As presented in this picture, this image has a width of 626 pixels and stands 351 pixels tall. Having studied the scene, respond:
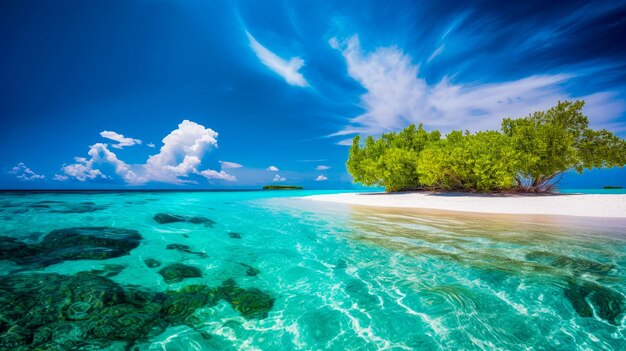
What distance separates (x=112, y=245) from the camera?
27.9 ft

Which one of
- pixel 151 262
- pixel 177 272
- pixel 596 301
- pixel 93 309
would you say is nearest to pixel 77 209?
pixel 151 262

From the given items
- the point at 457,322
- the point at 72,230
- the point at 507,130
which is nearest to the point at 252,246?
the point at 457,322

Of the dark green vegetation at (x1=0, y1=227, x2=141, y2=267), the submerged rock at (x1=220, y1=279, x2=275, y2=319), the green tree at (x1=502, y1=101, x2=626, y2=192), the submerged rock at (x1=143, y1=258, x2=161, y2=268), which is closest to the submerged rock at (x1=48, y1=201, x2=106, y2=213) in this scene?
the dark green vegetation at (x1=0, y1=227, x2=141, y2=267)

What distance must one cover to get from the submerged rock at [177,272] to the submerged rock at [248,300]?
1.05 meters

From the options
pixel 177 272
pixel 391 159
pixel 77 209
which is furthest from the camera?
pixel 391 159

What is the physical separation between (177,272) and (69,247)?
441cm

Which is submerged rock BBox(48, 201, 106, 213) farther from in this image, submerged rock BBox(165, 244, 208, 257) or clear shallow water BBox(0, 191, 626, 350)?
submerged rock BBox(165, 244, 208, 257)

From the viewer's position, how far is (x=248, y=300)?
4.96 metres

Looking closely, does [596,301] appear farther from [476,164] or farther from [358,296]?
[476,164]

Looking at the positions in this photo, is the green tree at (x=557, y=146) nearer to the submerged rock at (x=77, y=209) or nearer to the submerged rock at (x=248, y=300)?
the submerged rock at (x=248, y=300)

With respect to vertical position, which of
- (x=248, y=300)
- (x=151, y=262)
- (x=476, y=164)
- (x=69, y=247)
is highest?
(x=476, y=164)

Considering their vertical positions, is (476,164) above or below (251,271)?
above

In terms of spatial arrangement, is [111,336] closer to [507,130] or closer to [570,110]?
[507,130]

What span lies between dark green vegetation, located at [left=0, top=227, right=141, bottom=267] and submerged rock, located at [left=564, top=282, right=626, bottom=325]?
421 inches
